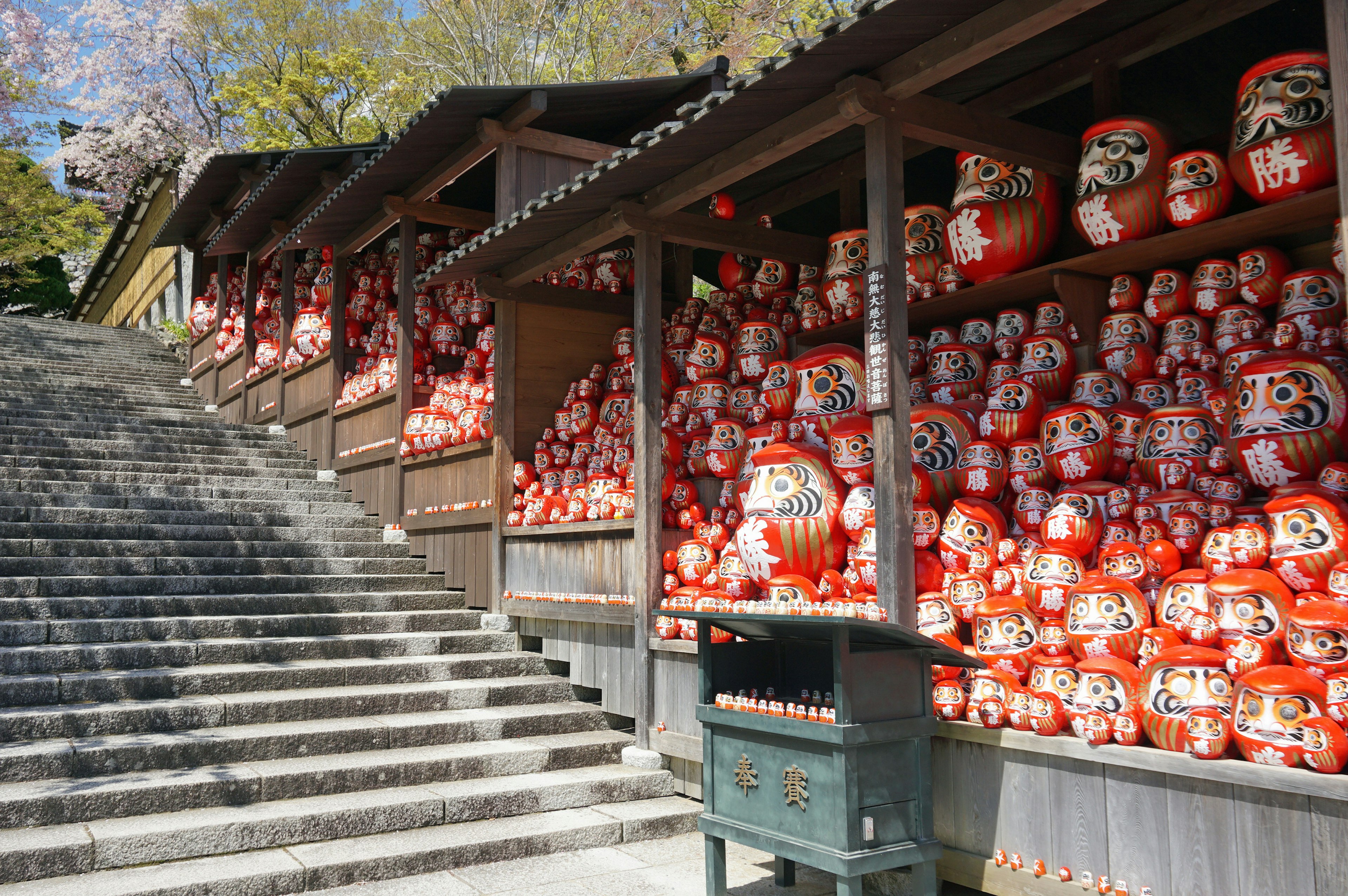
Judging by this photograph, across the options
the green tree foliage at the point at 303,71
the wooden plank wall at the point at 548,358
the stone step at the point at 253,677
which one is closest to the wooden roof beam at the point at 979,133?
the wooden plank wall at the point at 548,358

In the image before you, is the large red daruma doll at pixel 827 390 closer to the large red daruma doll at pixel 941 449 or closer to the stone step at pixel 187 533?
the large red daruma doll at pixel 941 449

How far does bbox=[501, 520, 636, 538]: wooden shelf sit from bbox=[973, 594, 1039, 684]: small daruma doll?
2751 millimetres

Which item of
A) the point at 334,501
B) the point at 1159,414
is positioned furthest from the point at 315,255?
the point at 1159,414

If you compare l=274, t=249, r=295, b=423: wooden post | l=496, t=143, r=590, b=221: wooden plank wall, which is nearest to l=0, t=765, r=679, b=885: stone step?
l=496, t=143, r=590, b=221: wooden plank wall

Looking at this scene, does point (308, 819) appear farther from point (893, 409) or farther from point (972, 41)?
point (972, 41)

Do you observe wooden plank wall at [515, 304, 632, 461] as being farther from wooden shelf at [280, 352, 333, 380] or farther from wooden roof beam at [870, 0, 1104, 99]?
wooden roof beam at [870, 0, 1104, 99]

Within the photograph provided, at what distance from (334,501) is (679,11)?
13826 mm

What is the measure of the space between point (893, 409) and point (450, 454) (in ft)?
17.9

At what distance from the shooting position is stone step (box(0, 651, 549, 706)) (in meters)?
6.16

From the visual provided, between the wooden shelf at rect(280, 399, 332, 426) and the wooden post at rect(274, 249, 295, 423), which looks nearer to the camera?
the wooden shelf at rect(280, 399, 332, 426)

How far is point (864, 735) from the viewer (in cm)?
415

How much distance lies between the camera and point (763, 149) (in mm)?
5551

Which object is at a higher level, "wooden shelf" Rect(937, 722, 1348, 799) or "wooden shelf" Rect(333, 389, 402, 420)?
"wooden shelf" Rect(333, 389, 402, 420)

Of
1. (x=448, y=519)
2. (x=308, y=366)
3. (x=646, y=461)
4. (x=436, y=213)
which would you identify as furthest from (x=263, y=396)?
(x=646, y=461)
